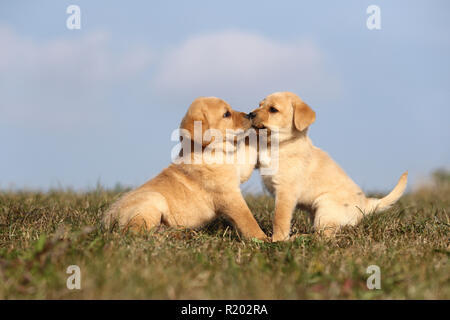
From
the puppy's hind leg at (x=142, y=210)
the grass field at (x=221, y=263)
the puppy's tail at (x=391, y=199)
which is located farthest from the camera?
the puppy's tail at (x=391, y=199)

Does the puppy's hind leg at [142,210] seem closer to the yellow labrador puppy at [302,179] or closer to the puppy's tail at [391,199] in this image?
the yellow labrador puppy at [302,179]

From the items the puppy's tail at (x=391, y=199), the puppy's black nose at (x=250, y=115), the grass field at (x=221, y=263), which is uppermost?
the puppy's black nose at (x=250, y=115)

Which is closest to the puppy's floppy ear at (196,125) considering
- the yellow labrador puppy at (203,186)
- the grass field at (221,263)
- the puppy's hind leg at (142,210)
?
the yellow labrador puppy at (203,186)

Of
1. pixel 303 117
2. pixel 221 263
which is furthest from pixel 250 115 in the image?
pixel 221 263

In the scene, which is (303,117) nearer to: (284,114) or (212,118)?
(284,114)

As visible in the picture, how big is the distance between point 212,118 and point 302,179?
3.95 ft

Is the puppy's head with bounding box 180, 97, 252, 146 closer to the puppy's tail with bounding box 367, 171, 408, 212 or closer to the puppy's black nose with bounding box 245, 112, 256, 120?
the puppy's black nose with bounding box 245, 112, 256, 120

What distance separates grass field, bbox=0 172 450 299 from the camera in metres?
2.73

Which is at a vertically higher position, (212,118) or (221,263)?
(212,118)

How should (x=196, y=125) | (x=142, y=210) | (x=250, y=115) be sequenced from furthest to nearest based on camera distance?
(x=250, y=115), (x=196, y=125), (x=142, y=210)

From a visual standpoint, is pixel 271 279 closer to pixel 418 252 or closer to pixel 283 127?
pixel 418 252

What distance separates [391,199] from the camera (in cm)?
511

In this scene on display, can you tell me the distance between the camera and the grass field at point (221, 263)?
8.96 feet

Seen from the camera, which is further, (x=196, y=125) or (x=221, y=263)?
(x=196, y=125)
